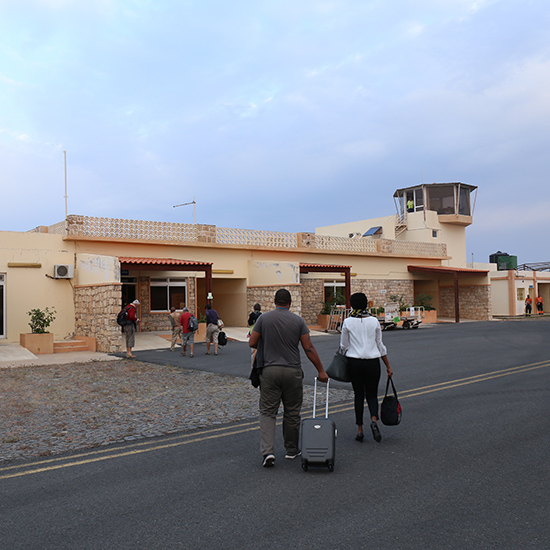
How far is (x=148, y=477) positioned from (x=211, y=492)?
2.65 feet

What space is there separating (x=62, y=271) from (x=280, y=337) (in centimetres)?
1648

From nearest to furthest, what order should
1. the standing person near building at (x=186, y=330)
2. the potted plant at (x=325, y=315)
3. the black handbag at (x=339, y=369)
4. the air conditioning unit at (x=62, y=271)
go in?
1. the black handbag at (x=339, y=369)
2. the standing person near building at (x=186, y=330)
3. the air conditioning unit at (x=62, y=271)
4. the potted plant at (x=325, y=315)

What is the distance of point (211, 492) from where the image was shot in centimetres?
454

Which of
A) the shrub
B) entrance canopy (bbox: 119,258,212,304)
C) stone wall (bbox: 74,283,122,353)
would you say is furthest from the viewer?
the shrub

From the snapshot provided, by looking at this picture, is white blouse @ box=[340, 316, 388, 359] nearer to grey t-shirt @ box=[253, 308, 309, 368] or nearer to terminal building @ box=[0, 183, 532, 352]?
grey t-shirt @ box=[253, 308, 309, 368]

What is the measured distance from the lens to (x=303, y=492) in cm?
452

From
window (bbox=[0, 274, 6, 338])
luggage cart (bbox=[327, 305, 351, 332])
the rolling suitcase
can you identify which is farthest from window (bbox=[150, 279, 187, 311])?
the rolling suitcase

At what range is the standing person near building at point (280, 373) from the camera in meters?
5.30

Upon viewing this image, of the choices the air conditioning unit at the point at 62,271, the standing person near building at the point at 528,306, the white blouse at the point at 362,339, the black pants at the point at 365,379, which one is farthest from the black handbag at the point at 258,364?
the standing person near building at the point at 528,306

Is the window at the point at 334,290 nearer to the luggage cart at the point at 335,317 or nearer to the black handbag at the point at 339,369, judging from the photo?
the luggage cart at the point at 335,317

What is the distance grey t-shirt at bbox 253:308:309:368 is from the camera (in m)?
5.38

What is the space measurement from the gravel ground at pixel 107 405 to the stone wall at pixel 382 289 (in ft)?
62.6

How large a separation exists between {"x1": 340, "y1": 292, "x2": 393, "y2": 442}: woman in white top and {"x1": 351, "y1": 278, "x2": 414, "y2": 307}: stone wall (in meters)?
24.1

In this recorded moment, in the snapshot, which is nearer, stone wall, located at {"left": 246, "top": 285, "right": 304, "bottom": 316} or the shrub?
stone wall, located at {"left": 246, "top": 285, "right": 304, "bottom": 316}
